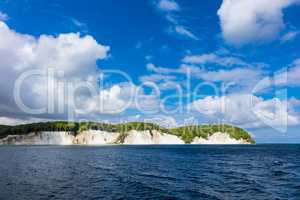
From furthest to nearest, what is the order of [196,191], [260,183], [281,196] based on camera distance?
[260,183] < [196,191] < [281,196]

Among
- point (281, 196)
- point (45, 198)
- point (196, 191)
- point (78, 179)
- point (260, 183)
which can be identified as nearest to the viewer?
point (45, 198)

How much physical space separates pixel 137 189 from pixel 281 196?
17.0m

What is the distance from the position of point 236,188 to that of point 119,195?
49.4ft

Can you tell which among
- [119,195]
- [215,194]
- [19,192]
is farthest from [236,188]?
[19,192]

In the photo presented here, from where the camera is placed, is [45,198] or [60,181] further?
[60,181]

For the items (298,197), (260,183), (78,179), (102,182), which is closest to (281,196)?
(298,197)

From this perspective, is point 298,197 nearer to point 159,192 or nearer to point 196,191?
point 196,191

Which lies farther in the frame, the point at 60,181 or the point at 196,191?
the point at 60,181

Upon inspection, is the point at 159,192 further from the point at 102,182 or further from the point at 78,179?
the point at 78,179

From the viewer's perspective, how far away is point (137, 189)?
3831 centimetres

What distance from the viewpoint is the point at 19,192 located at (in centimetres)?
3506

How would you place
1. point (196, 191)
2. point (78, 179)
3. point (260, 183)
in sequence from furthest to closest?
point (78, 179), point (260, 183), point (196, 191)

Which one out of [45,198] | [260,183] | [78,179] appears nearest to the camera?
[45,198]

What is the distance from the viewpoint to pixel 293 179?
47.1 metres
